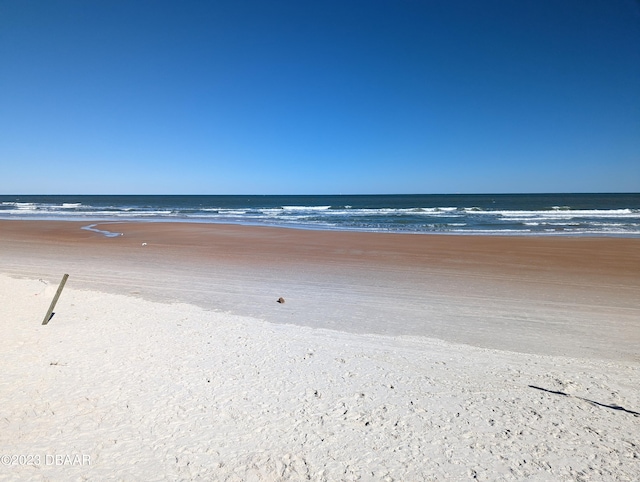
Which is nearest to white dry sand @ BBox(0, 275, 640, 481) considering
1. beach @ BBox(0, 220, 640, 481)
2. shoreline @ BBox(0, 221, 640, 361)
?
beach @ BBox(0, 220, 640, 481)

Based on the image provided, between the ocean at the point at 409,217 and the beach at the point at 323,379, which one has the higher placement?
the ocean at the point at 409,217

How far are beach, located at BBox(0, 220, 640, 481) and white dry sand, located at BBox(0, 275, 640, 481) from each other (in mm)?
22

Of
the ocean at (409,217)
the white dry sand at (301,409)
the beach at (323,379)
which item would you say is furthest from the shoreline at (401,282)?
the ocean at (409,217)

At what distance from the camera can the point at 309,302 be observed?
29.6 feet

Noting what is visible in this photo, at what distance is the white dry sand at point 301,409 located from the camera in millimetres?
3494

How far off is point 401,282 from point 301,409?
23.1 feet

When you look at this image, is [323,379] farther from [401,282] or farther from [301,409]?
[401,282]

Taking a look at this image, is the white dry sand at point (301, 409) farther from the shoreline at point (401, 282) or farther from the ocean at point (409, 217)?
the ocean at point (409, 217)

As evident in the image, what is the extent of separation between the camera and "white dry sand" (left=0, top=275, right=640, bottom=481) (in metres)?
3.49

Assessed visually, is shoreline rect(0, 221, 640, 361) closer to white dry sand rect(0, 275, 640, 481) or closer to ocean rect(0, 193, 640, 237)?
white dry sand rect(0, 275, 640, 481)

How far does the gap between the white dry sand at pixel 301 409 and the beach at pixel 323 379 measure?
0.02m

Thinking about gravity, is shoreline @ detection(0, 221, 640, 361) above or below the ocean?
below

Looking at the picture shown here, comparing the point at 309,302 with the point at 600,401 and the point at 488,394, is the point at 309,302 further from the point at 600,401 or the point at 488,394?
the point at 600,401

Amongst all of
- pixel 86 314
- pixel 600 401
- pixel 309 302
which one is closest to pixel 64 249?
pixel 86 314
